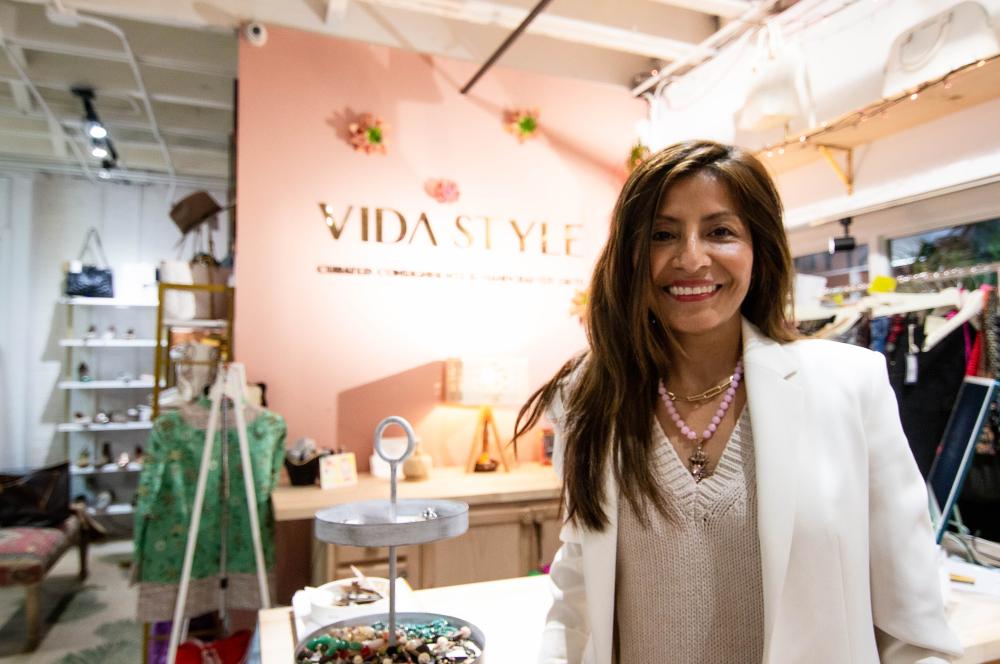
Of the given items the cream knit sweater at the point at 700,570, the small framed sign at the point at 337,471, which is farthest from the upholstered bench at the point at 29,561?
the cream knit sweater at the point at 700,570

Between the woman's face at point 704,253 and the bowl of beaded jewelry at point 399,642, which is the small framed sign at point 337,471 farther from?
the woman's face at point 704,253

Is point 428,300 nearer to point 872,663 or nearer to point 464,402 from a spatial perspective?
point 464,402

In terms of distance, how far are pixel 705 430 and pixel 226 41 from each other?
4.44 m

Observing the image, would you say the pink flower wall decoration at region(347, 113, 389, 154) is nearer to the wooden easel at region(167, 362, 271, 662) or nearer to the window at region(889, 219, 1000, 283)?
the wooden easel at region(167, 362, 271, 662)

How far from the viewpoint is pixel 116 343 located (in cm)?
685

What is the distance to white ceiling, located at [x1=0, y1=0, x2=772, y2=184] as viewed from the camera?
3764 millimetres

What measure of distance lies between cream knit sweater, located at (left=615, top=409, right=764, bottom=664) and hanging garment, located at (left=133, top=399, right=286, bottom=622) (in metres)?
2.49

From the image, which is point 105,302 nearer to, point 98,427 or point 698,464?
point 98,427

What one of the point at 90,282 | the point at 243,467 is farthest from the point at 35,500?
the point at 243,467

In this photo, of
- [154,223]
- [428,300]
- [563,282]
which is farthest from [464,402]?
[154,223]

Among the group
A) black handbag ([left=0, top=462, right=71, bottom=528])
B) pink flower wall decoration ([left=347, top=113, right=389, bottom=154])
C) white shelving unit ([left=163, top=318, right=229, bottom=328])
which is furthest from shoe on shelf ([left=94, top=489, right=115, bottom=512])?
pink flower wall decoration ([left=347, top=113, right=389, bottom=154])

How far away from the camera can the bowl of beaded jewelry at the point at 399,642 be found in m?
1.34

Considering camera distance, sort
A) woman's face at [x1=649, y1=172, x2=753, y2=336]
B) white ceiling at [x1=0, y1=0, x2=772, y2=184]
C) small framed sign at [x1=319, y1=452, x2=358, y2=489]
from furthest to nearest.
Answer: white ceiling at [x1=0, y1=0, x2=772, y2=184] < small framed sign at [x1=319, y1=452, x2=358, y2=489] < woman's face at [x1=649, y1=172, x2=753, y2=336]

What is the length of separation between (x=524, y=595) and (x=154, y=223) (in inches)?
282
